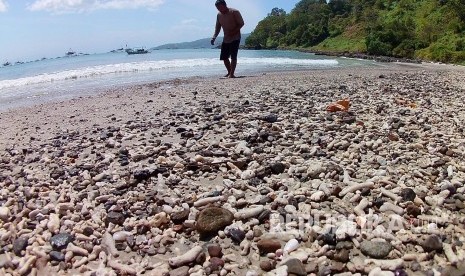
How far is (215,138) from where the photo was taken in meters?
6.00

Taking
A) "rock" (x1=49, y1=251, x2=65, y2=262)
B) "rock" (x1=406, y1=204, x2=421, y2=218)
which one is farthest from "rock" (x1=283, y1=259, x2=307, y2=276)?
"rock" (x1=49, y1=251, x2=65, y2=262)

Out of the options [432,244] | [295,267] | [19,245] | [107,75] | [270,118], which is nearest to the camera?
[295,267]

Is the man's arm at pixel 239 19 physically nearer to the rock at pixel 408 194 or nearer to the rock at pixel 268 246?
the rock at pixel 408 194

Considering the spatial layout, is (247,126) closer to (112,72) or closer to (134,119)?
(134,119)

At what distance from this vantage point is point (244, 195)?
3.99m

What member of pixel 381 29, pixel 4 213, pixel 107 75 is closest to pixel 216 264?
pixel 4 213

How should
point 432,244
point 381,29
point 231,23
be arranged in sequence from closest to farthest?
point 432,244 < point 231,23 < point 381,29

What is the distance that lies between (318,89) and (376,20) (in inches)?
2683

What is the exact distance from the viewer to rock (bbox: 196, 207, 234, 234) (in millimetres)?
3342

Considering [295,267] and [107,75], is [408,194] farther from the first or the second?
[107,75]

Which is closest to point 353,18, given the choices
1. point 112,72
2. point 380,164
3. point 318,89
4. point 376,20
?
point 376,20

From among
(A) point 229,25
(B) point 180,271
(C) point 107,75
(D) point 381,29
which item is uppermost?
(D) point 381,29

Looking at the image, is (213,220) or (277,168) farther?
(277,168)

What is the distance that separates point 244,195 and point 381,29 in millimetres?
60412
